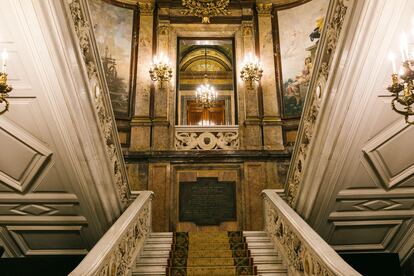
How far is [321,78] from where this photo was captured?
4.75 m

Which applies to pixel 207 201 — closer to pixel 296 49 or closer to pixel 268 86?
pixel 268 86

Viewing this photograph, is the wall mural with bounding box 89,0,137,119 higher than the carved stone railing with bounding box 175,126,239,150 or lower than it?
higher

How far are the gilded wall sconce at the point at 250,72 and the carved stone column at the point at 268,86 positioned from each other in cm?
42

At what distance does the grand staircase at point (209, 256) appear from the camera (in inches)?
204

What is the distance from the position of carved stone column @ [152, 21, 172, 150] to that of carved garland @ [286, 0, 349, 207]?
4.11m

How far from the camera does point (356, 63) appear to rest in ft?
13.2

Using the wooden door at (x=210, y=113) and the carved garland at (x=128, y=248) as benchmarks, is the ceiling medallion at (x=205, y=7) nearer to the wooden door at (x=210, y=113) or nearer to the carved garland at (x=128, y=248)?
the wooden door at (x=210, y=113)

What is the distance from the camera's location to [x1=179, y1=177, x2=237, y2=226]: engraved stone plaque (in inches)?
353

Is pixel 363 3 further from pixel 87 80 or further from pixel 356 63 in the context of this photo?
pixel 87 80

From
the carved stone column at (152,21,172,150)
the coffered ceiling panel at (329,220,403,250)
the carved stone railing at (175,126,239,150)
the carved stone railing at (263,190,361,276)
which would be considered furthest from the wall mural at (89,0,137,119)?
the coffered ceiling panel at (329,220,403,250)

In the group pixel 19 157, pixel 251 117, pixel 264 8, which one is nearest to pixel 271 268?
pixel 19 157

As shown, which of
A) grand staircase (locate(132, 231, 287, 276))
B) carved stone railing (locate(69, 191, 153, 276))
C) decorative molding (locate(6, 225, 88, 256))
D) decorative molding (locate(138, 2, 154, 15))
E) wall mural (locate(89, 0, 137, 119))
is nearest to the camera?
carved stone railing (locate(69, 191, 153, 276))

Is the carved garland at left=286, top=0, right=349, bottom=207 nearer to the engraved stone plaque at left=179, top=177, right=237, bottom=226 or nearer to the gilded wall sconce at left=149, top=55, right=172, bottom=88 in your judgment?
the engraved stone plaque at left=179, top=177, right=237, bottom=226

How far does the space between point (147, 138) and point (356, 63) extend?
254 inches
